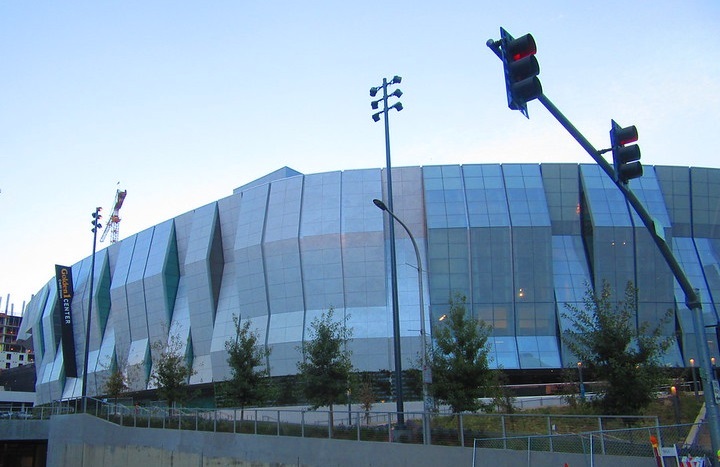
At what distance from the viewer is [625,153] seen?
9.80 meters

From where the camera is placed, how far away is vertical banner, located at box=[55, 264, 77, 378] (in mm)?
65438

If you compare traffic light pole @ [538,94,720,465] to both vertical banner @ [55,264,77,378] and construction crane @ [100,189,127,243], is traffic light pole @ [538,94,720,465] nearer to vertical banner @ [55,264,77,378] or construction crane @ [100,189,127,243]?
vertical banner @ [55,264,77,378]

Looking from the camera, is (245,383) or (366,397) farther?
(366,397)

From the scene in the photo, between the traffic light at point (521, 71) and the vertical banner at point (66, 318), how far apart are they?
66626 millimetres

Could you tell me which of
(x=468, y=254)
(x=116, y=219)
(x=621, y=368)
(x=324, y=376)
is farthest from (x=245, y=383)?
(x=116, y=219)

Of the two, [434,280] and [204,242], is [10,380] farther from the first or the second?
[434,280]

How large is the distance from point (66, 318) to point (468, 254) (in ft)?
146

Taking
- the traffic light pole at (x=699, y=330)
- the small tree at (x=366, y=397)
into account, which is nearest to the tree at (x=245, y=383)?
the small tree at (x=366, y=397)

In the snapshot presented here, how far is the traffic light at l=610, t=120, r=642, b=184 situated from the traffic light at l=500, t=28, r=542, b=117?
1988mm

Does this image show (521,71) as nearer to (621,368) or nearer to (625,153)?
(625,153)

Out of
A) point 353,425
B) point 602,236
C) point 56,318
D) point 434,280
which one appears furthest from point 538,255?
point 56,318

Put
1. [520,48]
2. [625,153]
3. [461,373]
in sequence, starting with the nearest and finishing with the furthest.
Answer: [520,48]
[625,153]
[461,373]

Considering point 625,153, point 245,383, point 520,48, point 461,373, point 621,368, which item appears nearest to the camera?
point 520,48

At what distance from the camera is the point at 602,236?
50219mm
